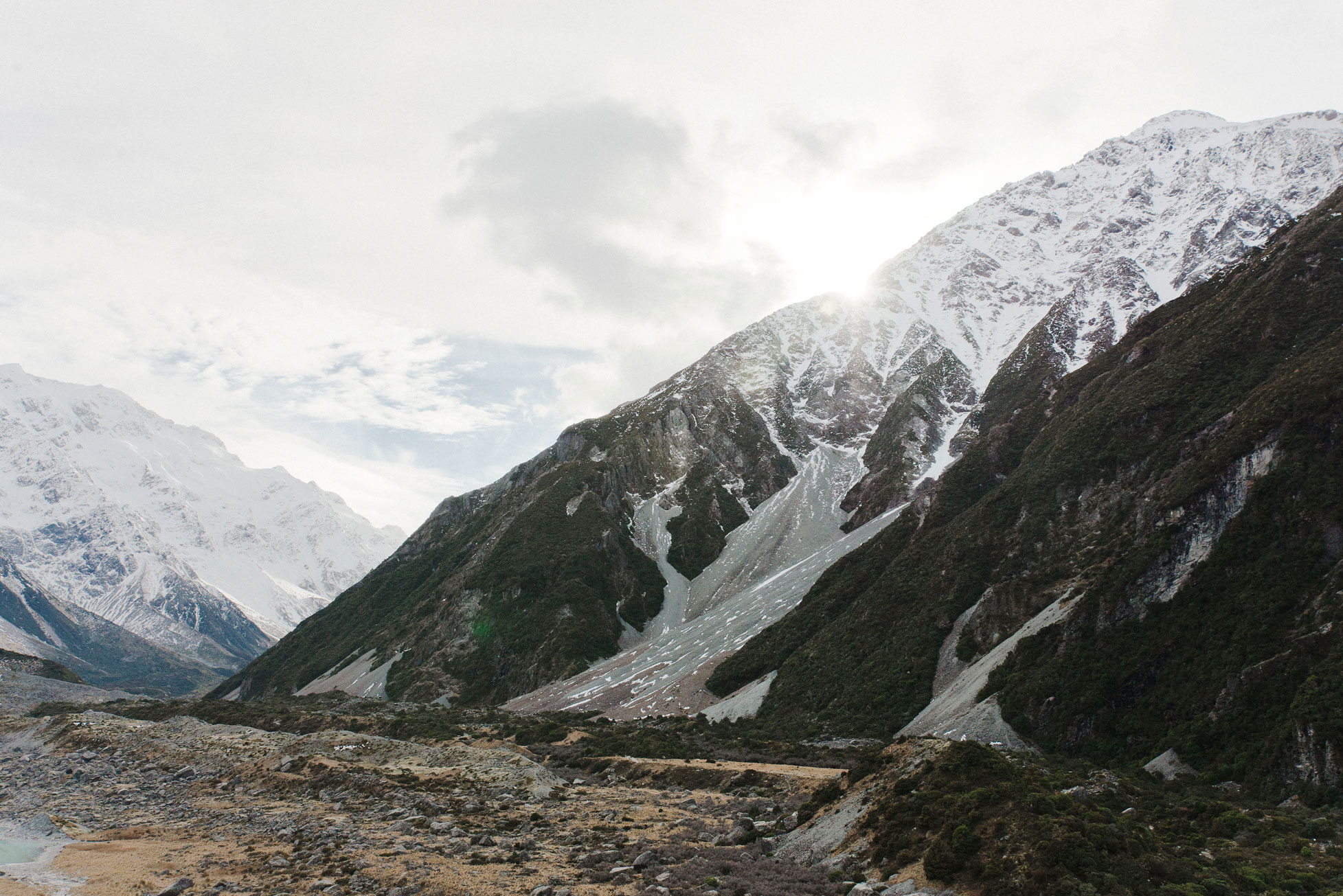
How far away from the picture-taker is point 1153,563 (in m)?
57.1

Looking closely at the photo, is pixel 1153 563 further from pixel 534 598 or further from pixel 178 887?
pixel 534 598

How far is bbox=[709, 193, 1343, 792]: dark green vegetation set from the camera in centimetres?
4316

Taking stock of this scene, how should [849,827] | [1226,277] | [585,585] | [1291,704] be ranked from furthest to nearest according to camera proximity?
[585,585] < [1226,277] < [1291,704] < [849,827]

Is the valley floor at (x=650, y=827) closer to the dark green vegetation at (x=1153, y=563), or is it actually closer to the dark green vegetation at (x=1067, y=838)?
the dark green vegetation at (x=1067, y=838)

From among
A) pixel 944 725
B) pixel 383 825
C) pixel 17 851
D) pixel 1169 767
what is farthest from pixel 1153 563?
pixel 17 851

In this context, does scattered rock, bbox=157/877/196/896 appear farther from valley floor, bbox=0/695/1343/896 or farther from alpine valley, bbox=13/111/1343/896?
alpine valley, bbox=13/111/1343/896

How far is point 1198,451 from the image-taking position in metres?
65.8

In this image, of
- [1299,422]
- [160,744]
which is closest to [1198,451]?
[1299,422]

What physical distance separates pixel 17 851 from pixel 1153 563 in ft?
250

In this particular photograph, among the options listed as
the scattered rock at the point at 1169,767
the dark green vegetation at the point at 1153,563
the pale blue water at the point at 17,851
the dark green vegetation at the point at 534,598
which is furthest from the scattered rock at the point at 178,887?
the dark green vegetation at the point at 534,598

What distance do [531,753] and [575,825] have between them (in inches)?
1298

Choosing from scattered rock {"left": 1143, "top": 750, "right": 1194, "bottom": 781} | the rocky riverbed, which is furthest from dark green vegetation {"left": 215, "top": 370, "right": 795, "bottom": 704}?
scattered rock {"left": 1143, "top": 750, "right": 1194, "bottom": 781}

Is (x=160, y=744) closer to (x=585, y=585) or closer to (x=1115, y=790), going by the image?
(x=1115, y=790)

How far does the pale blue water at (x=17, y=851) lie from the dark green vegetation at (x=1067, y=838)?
37107 millimetres
